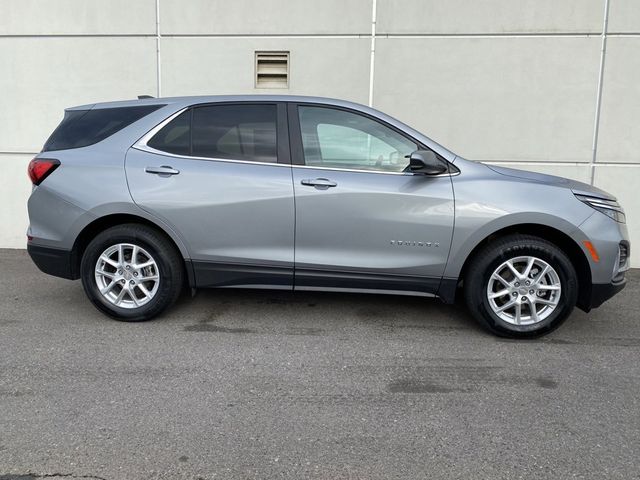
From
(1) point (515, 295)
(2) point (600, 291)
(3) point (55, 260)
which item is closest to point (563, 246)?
(2) point (600, 291)

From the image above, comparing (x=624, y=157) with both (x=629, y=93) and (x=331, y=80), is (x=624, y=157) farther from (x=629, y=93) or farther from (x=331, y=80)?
(x=331, y=80)

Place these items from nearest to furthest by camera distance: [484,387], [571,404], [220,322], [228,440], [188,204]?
[228,440] → [571,404] → [484,387] → [188,204] → [220,322]

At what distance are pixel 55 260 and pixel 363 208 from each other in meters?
2.56

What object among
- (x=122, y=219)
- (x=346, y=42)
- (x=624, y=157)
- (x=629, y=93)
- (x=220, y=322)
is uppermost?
(x=346, y=42)

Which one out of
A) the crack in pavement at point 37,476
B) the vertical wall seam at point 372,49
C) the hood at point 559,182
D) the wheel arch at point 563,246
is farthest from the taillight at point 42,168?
the vertical wall seam at point 372,49

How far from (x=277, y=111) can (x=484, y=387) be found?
2.56m

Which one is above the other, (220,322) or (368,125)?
(368,125)

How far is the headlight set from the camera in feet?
12.4

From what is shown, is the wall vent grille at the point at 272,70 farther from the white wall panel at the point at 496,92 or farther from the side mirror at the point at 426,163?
the side mirror at the point at 426,163

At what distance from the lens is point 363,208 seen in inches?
150

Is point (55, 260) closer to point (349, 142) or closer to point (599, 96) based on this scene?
point (349, 142)

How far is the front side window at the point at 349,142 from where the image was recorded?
392 cm

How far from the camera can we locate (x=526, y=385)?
3.19m

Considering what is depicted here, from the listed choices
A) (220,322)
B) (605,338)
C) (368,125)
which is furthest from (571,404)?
(220,322)
